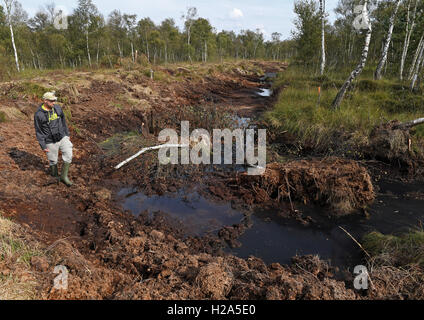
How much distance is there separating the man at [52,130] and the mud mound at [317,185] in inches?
147

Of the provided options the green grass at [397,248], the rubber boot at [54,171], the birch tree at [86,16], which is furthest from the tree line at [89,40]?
the green grass at [397,248]

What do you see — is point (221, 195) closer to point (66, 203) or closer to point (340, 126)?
point (66, 203)

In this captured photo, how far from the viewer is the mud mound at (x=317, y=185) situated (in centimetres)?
502

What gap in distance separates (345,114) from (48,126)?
808 centimetres

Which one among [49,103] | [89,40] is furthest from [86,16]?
[49,103]

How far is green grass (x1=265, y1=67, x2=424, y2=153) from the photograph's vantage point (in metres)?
7.39

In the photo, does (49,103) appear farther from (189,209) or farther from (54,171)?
(189,209)

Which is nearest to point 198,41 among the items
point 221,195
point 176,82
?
point 176,82

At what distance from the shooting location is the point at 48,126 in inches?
174

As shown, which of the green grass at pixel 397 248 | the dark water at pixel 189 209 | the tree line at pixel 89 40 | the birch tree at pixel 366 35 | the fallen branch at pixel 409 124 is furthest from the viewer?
the tree line at pixel 89 40

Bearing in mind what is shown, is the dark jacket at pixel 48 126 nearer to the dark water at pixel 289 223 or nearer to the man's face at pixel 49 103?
the man's face at pixel 49 103

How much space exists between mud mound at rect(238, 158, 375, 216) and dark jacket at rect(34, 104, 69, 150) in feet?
12.7

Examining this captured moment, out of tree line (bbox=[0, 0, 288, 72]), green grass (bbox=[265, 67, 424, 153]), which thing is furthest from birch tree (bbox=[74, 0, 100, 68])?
green grass (bbox=[265, 67, 424, 153])

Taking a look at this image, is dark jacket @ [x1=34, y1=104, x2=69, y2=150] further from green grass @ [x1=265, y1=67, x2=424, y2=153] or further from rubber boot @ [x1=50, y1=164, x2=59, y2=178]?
green grass @ [x1=265, y1=67, x2=424, y2=153]
